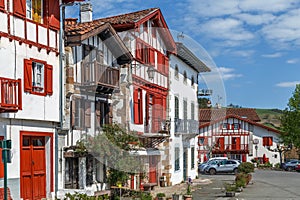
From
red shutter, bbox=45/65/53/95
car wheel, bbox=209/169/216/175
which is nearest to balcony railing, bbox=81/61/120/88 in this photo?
red shutter, bbox=45/65/53/95

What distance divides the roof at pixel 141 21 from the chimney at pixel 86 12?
1.54 ft

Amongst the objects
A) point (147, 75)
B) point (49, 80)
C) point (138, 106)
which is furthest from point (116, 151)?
point (147, 75)

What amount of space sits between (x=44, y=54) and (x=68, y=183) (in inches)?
A: 177

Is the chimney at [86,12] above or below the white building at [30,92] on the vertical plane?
above

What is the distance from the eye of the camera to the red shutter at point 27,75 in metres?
15.9

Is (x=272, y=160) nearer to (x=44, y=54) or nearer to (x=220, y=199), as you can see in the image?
(x=220, y=199)

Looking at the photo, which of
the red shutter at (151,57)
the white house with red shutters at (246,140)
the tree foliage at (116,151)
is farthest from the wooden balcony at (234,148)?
the tree foliage at (116,151)

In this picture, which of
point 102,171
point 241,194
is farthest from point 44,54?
point 241,194

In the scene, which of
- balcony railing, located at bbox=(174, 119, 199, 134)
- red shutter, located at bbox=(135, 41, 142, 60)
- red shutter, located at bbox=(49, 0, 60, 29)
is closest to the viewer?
red shutter, located at bbox=(49, 0, 60, 29)

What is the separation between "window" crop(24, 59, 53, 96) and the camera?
1603 centimetres

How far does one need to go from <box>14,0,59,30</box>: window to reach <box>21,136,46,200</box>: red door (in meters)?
3.73

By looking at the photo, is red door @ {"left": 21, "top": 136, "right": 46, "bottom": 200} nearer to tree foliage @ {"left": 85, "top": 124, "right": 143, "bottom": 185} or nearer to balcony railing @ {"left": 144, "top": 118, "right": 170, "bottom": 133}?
tree foliage @ {"left": 85, "top": 124, "right": 143, "bottom": 185}

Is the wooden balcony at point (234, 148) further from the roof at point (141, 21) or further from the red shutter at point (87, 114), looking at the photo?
Result: the red shutter at point (87, 114)

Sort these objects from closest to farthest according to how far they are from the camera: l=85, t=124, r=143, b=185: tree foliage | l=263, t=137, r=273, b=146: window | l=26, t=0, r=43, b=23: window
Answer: l=26, t=0, r=43, b=23: window < l=85, t=124, r=143, b=185: tree foliage < l=263, t=137, r=273, b=146: window
